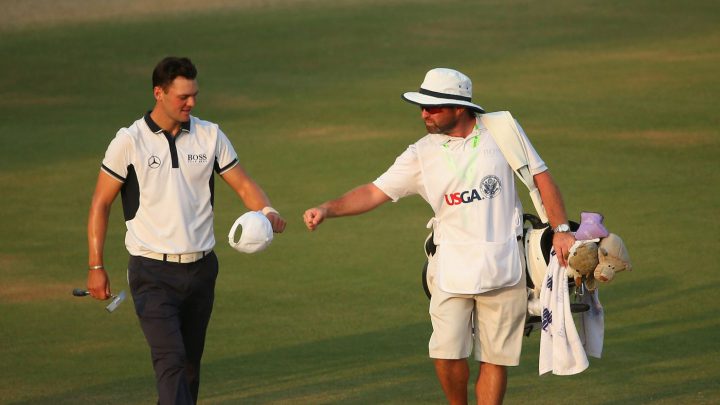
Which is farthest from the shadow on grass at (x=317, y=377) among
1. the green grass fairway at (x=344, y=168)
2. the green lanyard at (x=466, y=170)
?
the green lanyard at (x=466, y=170)

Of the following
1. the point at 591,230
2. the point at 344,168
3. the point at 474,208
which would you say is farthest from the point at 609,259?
the point at 344,168

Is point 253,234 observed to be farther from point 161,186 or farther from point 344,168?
point 344,168

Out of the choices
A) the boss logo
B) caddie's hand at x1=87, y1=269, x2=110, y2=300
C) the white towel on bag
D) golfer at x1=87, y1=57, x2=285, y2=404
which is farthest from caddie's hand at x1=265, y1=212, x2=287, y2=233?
the white towel on bag

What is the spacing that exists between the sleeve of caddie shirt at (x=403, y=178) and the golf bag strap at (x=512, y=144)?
0.44 m

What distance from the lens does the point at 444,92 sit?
316 inches

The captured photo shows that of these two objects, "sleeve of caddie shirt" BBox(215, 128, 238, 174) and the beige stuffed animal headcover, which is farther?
"sleeve of caddie shirt" BBox(215, 128, 238, 174)

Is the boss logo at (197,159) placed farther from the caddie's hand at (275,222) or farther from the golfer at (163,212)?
the caddie's hand at (275,222)

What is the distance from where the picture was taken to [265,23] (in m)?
28.5

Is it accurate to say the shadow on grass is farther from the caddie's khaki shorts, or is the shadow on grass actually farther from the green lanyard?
the green lanyard

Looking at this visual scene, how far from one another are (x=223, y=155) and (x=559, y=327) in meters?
2.01

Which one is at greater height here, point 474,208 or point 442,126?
point 442,126

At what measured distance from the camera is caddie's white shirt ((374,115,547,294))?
313 inches

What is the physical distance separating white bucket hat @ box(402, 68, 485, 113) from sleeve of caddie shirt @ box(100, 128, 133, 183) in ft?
4.84

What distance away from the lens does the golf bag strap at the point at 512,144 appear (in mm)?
7953
